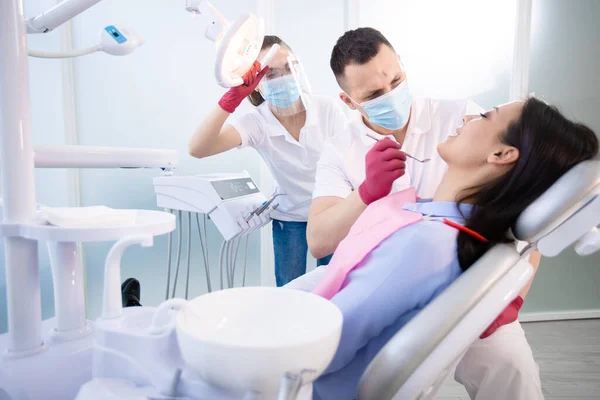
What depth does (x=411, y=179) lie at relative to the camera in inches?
54.9

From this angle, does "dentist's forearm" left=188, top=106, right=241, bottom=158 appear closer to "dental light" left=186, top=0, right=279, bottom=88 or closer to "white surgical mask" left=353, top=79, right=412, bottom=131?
"dental light" left=186, top=0, right=279, bottom=88

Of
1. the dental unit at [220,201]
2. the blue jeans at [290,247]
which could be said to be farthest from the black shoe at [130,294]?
the blue jeans at [290,247]

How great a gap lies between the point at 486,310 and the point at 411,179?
0.77 m

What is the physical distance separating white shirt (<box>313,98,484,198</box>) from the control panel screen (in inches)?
17.2

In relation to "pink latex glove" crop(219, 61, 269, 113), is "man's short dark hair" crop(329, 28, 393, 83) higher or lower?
higher

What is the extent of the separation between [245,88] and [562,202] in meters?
0.99

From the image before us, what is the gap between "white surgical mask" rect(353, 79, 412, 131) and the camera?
1.28 m

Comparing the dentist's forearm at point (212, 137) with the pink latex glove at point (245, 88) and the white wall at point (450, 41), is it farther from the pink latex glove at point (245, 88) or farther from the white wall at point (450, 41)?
the white wall at point (450, 41)

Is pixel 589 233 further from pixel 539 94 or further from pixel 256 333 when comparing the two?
pixel 539 94

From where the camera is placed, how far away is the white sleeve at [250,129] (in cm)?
174

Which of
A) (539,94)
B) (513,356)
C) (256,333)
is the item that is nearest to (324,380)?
(256,333)

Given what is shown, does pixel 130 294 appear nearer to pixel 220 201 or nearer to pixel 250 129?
pixel 220 201

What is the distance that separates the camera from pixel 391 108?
51.1 inches

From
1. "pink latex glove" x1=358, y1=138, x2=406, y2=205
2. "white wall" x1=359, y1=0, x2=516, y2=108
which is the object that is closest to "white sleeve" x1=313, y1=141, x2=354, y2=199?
"pink latex glove" x1=358, y1=138, x2=406, y2=205
